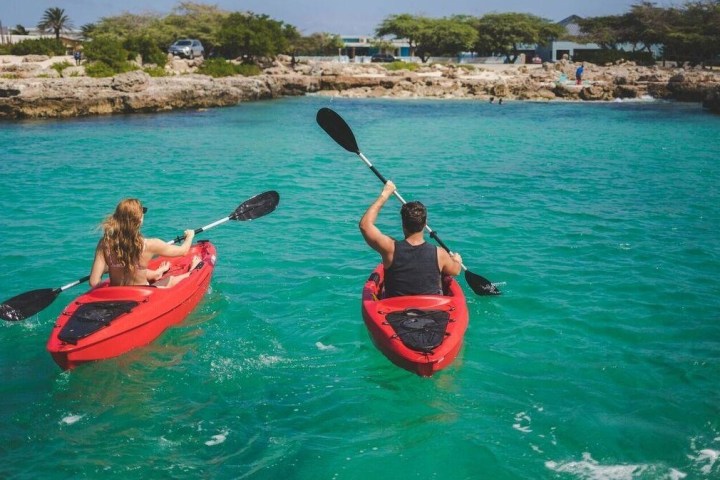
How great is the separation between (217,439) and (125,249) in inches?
84.9

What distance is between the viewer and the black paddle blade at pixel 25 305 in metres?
6.26

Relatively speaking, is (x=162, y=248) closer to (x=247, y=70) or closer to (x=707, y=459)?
(x=707, y=459)

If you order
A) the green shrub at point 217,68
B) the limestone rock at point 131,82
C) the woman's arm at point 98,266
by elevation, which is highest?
the green shrub at point 217,68

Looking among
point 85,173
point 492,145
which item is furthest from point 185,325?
point 492,145

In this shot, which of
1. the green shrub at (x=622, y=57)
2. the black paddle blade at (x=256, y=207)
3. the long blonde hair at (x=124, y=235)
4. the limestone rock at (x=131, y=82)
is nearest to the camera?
the long blonde hair at (x=124, y=235)

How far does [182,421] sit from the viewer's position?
5.11m

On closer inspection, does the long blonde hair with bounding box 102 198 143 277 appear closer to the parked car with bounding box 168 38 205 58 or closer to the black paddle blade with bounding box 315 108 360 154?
the black paddle blade with bounding box 315 108 360 154

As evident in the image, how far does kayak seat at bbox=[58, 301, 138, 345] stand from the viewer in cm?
548

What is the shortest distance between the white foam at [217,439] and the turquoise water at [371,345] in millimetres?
45

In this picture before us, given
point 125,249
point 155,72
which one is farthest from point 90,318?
point 155,72

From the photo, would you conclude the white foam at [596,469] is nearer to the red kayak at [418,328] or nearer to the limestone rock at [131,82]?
the red kayak at [418,328]

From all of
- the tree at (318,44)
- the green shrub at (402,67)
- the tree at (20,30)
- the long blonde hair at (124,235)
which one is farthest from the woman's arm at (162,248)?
the tree at (20,30)

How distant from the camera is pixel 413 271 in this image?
Answer: 18.8ft

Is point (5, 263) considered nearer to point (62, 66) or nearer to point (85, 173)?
point (85, 173)
